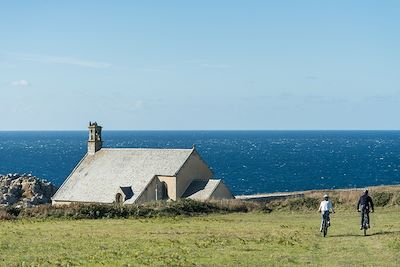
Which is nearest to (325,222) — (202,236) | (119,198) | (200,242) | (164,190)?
(202,236)

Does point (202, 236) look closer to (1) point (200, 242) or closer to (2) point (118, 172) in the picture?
(1) point (200, 242)

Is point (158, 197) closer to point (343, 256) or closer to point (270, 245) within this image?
point (270, 245)

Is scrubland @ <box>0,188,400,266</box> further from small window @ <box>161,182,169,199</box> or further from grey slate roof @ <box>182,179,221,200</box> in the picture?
small window @ <box>161,182,169,199</box>

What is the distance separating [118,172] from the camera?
64.7 m

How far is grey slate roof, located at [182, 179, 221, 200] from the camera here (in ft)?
199

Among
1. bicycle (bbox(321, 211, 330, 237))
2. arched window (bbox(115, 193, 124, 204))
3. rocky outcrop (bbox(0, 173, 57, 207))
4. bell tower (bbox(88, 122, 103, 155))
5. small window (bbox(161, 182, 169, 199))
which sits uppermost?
bell tower (bbox(88, 122, 103, 155))

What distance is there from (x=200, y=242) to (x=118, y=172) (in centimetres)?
3465

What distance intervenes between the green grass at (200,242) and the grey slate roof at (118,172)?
1898cm

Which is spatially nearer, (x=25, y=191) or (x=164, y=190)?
(x=164, y=190)

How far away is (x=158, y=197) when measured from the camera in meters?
62.0

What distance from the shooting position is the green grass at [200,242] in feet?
84.6

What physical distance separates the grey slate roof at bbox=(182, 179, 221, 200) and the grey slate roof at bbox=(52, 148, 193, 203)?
2.14 metres

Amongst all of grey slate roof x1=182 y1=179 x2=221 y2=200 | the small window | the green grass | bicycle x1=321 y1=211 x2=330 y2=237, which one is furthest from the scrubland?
the small window

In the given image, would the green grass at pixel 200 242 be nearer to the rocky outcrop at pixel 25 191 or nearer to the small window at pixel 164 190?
the small window at pixel 164 190
